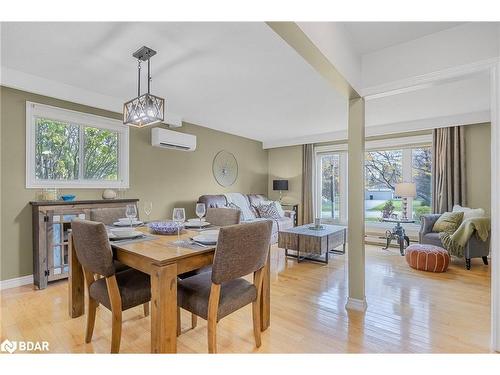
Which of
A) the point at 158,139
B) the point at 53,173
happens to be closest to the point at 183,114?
the point at 158,139

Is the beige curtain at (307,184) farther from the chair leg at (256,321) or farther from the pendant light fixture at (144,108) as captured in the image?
the chair leg at (256,321)

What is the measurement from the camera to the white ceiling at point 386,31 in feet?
6.33

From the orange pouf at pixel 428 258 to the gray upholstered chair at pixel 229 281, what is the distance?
2845 millimetres

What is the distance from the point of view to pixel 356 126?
2.42m

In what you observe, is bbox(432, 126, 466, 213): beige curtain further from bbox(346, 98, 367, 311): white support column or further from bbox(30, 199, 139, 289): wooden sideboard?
bbox(30, 199, 139, 289): wooden sideboard

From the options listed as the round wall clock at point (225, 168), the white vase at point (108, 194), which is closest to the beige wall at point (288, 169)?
the round wall clock at point (225, 168)

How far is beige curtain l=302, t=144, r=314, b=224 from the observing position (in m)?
6.12

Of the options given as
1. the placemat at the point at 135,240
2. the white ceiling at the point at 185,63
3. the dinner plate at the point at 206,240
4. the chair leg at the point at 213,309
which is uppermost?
the white ceiling at the point at 185,63

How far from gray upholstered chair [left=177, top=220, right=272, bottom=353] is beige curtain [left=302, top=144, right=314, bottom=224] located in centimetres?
453

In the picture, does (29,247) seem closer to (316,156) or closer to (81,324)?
(81,324)

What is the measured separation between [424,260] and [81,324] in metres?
3.99

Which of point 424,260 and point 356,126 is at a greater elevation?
point 356,126

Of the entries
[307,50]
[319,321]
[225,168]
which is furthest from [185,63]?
[225,168]

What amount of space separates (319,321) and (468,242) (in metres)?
2.80
